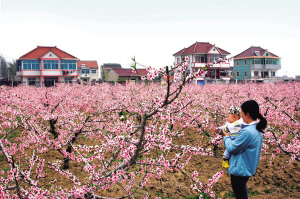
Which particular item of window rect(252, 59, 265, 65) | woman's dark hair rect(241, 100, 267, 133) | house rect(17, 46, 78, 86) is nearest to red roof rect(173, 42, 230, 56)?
window rect(252, 59, 265, 65)

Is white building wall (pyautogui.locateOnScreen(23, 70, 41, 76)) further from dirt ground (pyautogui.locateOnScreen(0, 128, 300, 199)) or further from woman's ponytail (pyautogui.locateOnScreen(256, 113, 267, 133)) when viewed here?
woman's ponytail (pyautogui.locateOnScreen(256, 113, 267, 133))

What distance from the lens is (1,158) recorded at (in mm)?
9180

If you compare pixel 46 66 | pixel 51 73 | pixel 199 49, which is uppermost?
pixel 199 49

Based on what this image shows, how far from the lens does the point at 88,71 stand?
63812 mm

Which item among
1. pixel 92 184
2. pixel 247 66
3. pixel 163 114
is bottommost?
pixel 92 184

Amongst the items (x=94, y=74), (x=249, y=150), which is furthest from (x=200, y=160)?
(x=94, y=74)

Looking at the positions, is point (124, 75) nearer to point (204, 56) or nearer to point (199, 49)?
point (199, 49)

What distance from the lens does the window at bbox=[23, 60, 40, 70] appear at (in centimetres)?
4450

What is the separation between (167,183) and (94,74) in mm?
59842

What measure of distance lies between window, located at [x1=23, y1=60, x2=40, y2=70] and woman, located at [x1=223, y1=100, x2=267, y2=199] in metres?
46.5

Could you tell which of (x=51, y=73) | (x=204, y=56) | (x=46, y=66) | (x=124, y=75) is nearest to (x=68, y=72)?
(x=51, y=73)

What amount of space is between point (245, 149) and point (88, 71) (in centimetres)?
6264

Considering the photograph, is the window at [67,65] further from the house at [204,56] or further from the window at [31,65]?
the house at [204,56]

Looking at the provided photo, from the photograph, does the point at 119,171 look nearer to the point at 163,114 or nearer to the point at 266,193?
Result: the point at 163,114
